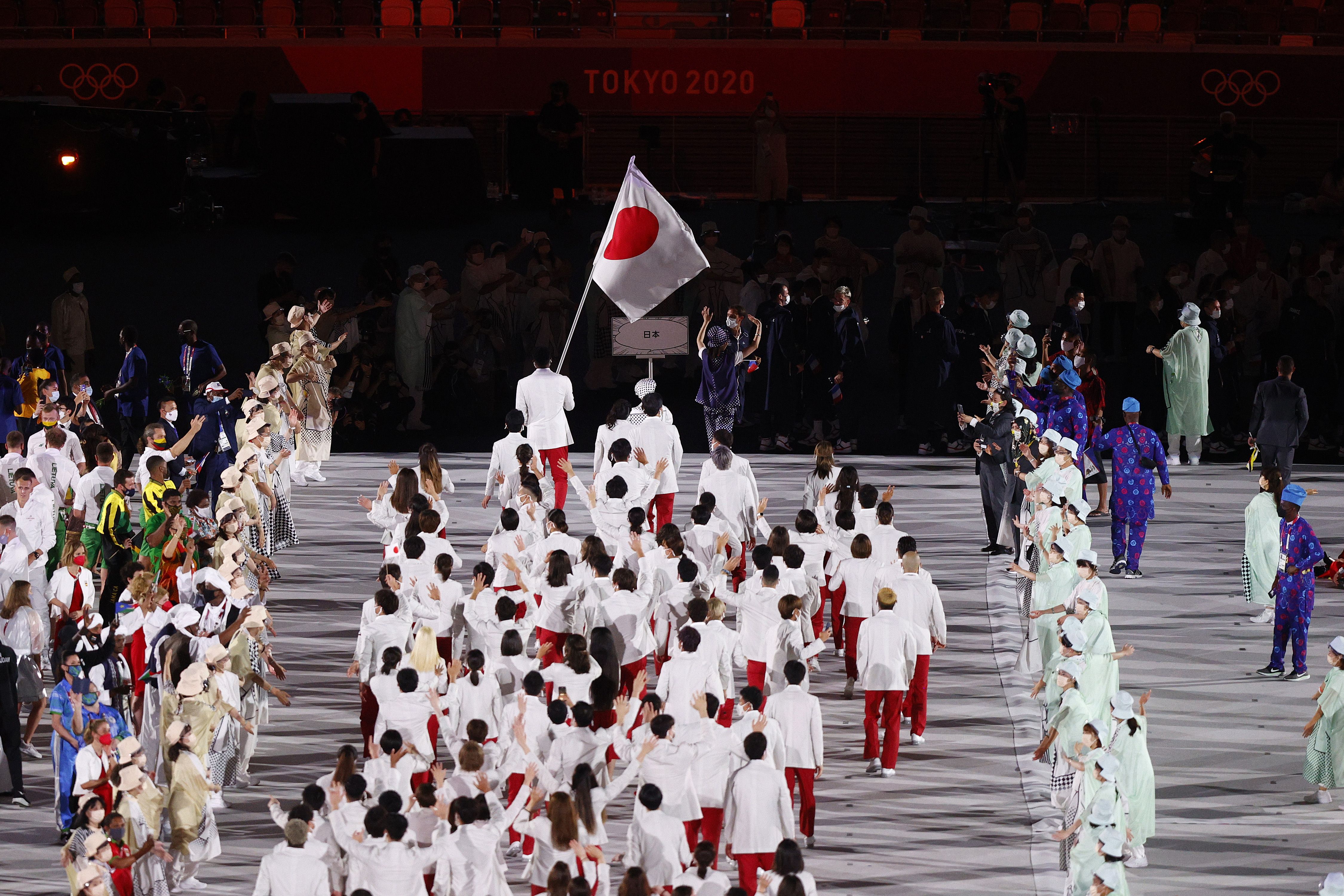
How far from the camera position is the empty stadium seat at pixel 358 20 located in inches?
1272

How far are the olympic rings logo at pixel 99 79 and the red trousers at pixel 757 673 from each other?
834 inches

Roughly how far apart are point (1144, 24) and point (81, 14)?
58.1ft

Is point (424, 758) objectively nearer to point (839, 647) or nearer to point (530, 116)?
point (839, 647)

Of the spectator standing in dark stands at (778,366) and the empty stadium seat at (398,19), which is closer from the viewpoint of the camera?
the spectator standing in dark stands at (778,366)

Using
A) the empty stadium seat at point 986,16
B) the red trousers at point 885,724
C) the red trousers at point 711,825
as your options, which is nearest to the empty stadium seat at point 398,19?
the empty stadium seat at point 986,16

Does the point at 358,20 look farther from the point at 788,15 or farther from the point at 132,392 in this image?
the point at 132,392

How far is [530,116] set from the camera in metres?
30.1

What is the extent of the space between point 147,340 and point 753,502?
44.2ft

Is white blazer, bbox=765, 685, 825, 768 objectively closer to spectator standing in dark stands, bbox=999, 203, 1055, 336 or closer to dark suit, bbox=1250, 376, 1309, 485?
dark suit, bbox=1250, 376, 1309, 485

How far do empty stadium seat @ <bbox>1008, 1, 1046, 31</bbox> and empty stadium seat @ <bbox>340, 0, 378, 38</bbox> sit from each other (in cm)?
1062

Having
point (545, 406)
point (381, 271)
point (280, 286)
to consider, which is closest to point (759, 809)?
point (545, 406)

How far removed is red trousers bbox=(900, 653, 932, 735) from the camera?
47.6ft

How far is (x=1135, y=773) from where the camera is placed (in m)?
12.6

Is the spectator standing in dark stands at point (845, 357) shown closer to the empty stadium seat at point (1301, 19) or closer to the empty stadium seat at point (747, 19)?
the empty stadium seat at point (747, 19)
